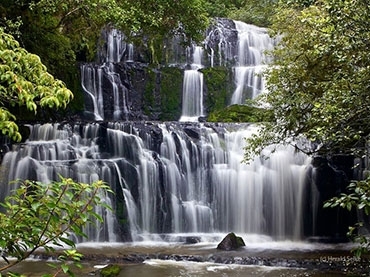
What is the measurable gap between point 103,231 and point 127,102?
26.0ft

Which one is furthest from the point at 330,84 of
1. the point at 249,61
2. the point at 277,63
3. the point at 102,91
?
the point at 249,61

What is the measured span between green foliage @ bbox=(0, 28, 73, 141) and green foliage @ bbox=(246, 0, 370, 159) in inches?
158

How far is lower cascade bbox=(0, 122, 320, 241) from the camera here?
15.1m

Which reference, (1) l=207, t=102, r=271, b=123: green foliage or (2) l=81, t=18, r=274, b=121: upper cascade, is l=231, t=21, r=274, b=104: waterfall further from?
Result: (1) l=207, t=102, r=271, b=123: green foliage

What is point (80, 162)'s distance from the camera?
15.4 metres

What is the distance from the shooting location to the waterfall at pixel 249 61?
2231 cm

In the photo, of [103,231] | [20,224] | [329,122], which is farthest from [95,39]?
[20,224]

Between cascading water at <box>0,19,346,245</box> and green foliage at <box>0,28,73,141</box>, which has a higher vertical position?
green foliage at <box>0,28,73,141</box>

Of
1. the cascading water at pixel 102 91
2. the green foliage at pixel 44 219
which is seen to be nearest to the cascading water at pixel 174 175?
the cascading water at pixel 102 91

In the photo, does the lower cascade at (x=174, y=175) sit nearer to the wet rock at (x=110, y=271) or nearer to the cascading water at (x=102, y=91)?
the cascading water at (x=102, y=91)

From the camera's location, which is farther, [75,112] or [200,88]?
[200,88]

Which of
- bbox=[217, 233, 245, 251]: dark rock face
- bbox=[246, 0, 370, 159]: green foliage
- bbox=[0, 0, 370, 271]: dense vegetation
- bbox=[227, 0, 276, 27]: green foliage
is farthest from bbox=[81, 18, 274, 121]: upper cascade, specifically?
bbox=[217, 233, 245, 251]: dark rock face

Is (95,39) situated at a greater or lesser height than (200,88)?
greater

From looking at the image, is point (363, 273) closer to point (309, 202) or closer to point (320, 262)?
point (320, 262)
